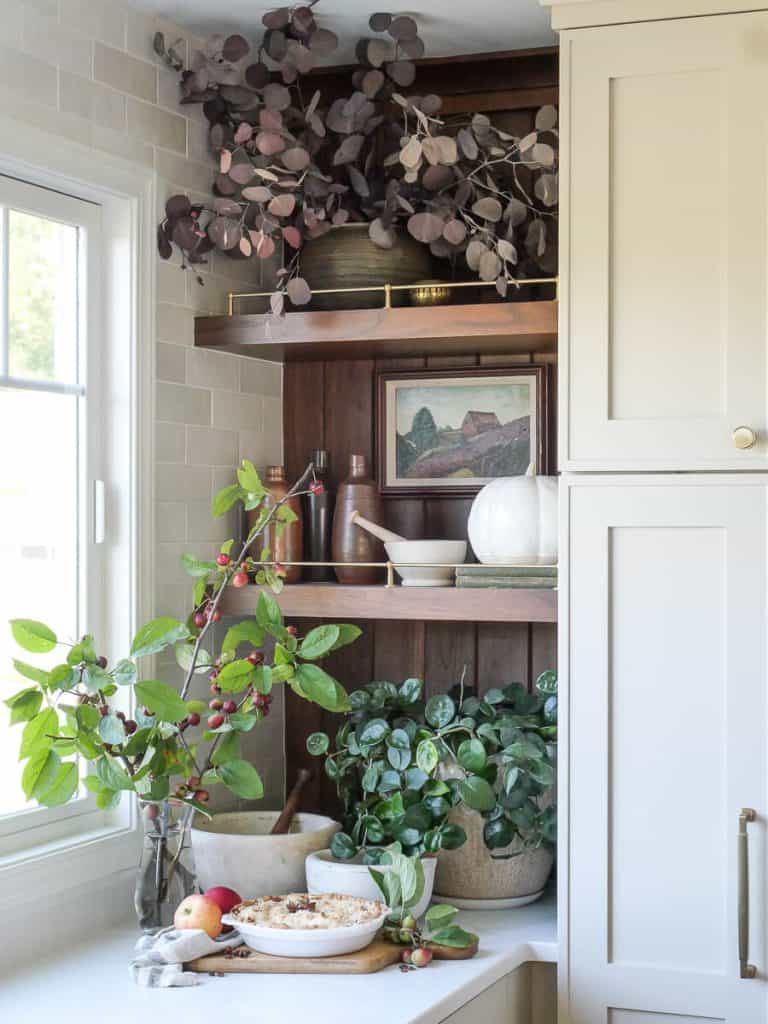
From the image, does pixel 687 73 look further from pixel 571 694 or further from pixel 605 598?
pixel 571 694

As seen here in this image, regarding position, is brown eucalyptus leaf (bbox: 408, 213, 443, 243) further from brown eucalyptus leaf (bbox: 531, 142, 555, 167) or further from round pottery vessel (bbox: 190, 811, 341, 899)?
round pottery vessel (bbox: 190, 811, 341, 899)

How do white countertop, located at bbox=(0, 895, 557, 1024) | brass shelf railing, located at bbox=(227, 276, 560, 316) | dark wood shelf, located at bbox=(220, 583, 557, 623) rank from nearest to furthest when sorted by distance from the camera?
white countertop, located at bbox=(0, 895, 557, 1024)
dark wood shelf, located at bbox=(220, 583, 557, 623)
brass shelf railing, located at bbox=(227, 276, 560, 316)

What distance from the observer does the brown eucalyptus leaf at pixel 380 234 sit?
8.60 ft

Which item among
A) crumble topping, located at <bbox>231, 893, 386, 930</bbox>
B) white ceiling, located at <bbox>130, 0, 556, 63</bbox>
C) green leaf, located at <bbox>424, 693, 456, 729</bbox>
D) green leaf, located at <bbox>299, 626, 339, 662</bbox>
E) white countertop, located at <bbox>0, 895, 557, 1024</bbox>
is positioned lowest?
white countertop, located at <bbox>0, 895, 557, 1024</bbox>

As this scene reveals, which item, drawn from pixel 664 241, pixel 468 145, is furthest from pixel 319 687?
pixel 468 145

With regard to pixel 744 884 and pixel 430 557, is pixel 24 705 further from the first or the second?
pixel 744 884

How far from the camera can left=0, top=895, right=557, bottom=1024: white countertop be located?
1952 millimetres

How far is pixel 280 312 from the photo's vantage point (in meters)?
2.61

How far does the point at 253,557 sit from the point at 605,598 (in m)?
0.89

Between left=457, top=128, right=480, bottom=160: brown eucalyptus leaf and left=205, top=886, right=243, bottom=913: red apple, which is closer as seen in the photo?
left=205, top=886, right=243, bottom=913: red apple

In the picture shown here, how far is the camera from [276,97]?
2625mm

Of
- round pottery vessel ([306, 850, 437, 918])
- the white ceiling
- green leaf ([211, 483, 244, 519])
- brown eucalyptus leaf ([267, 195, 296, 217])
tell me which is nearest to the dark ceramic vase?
green leaf ([211, 483, 244, 519])

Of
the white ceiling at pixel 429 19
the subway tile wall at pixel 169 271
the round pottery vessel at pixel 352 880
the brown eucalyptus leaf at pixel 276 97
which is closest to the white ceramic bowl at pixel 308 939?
the round pottery vessel at pixel 352 880

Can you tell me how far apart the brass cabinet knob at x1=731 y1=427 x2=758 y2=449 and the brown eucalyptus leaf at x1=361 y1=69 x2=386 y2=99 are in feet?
3.47
